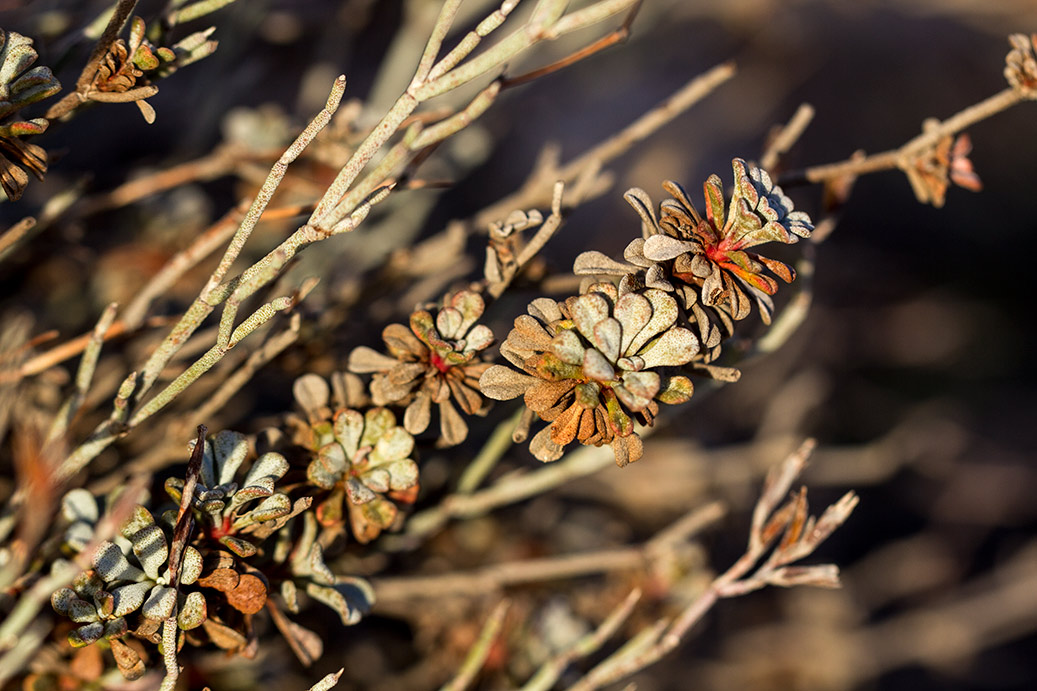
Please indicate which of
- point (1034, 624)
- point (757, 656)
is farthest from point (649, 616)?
point (1034, 624)

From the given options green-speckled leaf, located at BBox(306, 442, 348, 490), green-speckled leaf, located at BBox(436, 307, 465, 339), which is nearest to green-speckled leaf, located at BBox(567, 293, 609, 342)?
green-speckled leaf, located at BBox(436, 307, 465, 339)

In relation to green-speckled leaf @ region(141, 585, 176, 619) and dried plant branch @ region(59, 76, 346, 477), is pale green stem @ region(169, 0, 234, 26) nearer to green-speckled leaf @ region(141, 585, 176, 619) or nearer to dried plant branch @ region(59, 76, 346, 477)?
dried plant branch @ region(59, 76, 346, 477)

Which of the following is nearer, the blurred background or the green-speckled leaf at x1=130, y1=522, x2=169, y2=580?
the green-speckled leaf at x1=130, y1=522, x2=169, y2=580

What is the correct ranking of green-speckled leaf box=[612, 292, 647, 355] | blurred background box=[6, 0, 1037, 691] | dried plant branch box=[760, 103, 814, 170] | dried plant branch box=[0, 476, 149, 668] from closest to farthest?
dried plant branch box=[0, 476, 149, 668] → green-speckled leaf box=[612, 292, 647, 355] → dried plant branch box=[760, 103, 814, 170] → blurred background box=[6, 0, 1037, 691]

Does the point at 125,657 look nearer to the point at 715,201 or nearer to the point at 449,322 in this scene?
the point at 449,322

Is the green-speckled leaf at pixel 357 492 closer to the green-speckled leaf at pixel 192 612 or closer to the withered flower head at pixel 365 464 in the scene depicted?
the withered flower head at pixel 365 464

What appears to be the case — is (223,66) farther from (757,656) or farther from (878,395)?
(878,395)

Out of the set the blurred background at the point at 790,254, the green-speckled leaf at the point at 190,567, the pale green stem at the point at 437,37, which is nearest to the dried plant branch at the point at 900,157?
the blurred background at the point at 790,254
